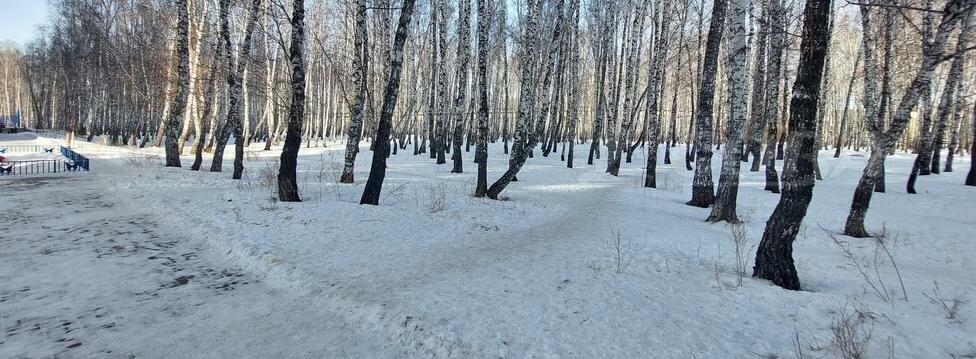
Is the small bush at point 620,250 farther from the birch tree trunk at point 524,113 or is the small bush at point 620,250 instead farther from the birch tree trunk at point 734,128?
the birch tree trunk at point 524,113

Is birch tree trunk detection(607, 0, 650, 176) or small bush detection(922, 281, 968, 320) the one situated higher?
birch tree trunk detection(607, 0, 650, 176)

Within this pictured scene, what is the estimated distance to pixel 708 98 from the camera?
10078 millimetres

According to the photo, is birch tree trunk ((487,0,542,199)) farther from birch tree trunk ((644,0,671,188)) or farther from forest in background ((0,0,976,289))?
birch tree trunk ((644,0,671,188))

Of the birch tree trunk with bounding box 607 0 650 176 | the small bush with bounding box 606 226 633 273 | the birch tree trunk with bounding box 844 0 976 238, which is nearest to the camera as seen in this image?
the small bush with bounding box 606 226 633 273

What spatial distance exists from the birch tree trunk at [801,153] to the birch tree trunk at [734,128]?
13.8 ft

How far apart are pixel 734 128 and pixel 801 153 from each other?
497 centimetres

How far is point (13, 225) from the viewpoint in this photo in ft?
23.9

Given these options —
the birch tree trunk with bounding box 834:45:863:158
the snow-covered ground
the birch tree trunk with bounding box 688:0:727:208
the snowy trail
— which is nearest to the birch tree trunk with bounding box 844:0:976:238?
the snow-covered ground

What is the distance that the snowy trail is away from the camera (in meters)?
3.62

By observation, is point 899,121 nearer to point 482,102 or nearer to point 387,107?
point 482,102

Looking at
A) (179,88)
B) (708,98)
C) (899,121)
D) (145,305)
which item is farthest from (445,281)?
(179,88)

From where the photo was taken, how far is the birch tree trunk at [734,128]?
359 inches

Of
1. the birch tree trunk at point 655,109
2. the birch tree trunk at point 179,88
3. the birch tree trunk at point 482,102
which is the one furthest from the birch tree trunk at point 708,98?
the birch tree trunk at point 179,88

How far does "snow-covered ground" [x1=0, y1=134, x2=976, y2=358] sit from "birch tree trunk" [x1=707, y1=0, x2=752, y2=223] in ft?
1.71
